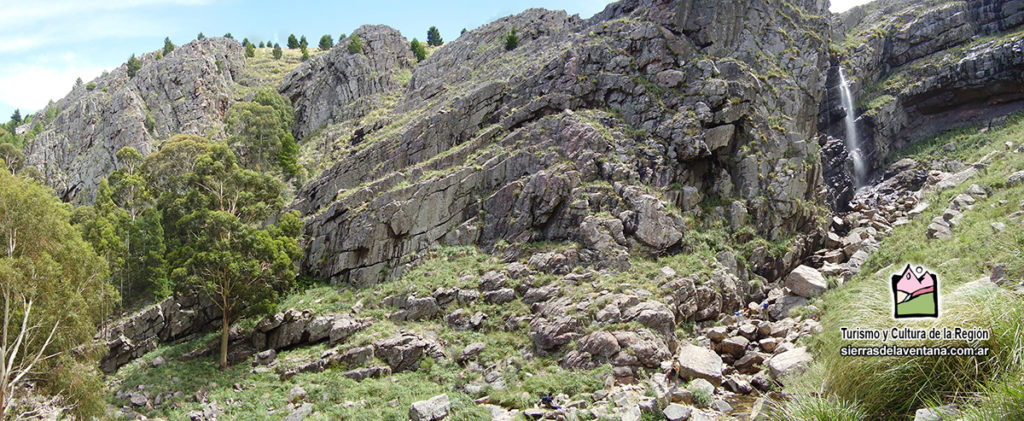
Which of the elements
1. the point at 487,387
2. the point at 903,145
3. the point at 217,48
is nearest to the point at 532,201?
the point at 487,387

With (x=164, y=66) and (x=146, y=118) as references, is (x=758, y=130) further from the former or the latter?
(x=164, y=66)

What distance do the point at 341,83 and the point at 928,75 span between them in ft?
192

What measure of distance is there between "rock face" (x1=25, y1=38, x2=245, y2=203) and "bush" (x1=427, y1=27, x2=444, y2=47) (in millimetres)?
45200

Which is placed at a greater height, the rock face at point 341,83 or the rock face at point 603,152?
the rock face at point 341,83

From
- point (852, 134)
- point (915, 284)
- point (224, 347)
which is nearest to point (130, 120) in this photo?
point (224, 347)

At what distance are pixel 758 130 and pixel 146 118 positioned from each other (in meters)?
59.0

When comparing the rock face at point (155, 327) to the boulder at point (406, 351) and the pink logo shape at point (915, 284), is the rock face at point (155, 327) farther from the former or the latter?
the pink logo shape at point (915, 284)

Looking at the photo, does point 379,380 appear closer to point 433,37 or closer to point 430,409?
point 430,409

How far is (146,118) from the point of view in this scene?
184 feet

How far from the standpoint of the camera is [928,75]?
46938 mm

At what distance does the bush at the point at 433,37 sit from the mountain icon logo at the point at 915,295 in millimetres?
101955

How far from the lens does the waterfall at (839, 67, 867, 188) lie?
1783 inches

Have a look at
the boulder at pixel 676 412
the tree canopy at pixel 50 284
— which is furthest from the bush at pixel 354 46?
the boulder at pixel 676 412

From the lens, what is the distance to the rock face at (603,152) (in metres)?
29.1
